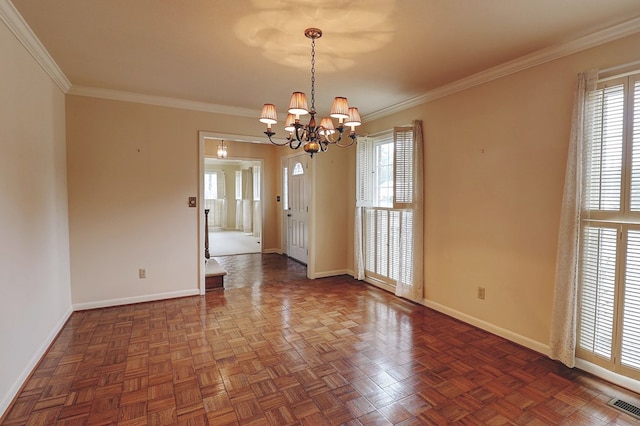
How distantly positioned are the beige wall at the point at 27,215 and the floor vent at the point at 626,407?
3675mm

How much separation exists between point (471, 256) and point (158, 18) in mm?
3294

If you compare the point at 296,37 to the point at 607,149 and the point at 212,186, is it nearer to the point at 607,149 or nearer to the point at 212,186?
the point at 607,149

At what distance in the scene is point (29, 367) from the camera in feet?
7.52

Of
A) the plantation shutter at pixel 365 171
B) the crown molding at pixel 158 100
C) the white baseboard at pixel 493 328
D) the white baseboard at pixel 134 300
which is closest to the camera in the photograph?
the white baseboard at pixel 493 328

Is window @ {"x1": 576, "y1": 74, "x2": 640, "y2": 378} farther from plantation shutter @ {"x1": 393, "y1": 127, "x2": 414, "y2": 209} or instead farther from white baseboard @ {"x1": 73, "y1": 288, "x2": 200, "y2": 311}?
white baseboard @ {"x1": 73, "y1": 288, "x2": 200, "y2": 311}

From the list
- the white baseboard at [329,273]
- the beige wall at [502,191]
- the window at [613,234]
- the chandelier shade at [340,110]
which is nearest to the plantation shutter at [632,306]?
the window at [613,234]

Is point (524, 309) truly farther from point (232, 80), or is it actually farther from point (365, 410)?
point (232, 80)

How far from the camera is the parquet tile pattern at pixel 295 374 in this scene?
1.89 m

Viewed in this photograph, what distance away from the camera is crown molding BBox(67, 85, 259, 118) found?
351 centimetres

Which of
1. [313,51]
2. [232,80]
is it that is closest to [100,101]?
[232,80]

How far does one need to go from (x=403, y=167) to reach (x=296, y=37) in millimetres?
2008

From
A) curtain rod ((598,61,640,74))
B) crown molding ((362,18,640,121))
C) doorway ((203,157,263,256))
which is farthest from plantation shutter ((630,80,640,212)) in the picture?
doorway ((203,157,263,256))

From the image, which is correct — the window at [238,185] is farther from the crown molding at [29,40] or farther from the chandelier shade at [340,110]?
the chandelier shade at [340,110]

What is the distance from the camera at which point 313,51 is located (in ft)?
8.46
